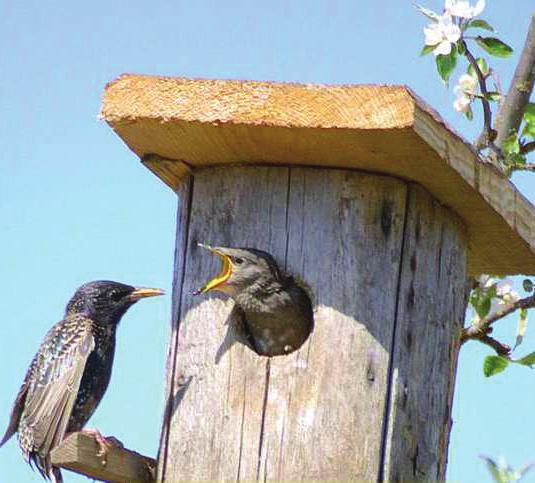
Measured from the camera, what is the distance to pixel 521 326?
4.42 metres

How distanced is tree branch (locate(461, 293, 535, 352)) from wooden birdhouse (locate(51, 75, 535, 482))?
0.80 ft

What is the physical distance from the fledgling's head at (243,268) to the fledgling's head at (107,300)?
1.38 meters

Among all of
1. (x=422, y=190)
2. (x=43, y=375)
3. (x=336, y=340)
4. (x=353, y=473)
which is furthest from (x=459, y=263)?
(x=43, y=375)

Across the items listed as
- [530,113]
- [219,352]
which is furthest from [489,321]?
[219,352]

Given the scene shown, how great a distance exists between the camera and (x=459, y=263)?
412cm

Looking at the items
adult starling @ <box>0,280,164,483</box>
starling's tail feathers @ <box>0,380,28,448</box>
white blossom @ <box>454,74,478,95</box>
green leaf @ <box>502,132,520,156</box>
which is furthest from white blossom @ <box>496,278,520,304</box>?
starling's tail feathers @ <box>0,380,28,448</box>

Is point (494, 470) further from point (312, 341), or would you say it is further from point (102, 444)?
point (102, 444)

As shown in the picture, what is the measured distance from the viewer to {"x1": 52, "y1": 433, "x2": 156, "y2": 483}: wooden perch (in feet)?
11.8

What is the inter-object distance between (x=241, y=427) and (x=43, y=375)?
3.97 ft

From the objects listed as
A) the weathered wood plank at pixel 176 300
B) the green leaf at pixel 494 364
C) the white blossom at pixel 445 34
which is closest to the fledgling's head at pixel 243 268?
the weathered wood plank at pixel 176 300

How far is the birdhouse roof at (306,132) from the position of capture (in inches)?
140

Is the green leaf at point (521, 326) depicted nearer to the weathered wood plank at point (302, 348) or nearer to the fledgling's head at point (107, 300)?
the weathered wood plank at point (302, 348)

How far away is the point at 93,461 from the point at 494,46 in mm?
1838

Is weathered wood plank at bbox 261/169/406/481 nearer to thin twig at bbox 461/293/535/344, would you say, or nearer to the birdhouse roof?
the birdhouse roof
